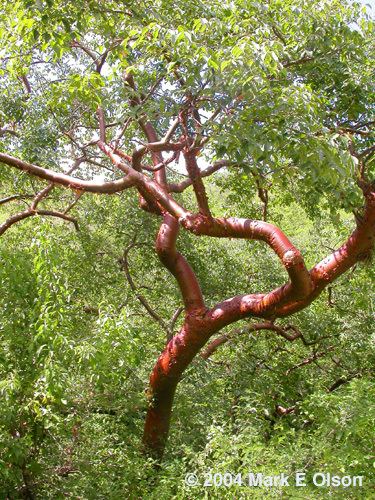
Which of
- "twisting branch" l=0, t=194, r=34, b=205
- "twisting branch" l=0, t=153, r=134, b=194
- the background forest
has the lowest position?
the background forest

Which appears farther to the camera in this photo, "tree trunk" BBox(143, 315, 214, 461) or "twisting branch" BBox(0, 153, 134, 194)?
"tree trunk" BBox(143, 315, 214, 461)

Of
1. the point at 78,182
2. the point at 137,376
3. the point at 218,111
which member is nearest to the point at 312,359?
the point at 137,376

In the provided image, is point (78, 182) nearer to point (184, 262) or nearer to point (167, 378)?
point (184, 262)

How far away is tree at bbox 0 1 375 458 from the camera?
3.24 meters

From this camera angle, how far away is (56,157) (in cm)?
589

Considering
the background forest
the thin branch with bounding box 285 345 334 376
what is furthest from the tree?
the thin branch with bounding box 285 345 334 376

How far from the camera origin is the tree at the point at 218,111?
10.6 ft

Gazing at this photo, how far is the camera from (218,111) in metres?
3.67

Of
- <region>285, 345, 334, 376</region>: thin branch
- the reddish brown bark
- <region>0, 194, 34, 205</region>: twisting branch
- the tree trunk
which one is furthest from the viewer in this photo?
<region>285, 345, 334, 376</region>: thin branch

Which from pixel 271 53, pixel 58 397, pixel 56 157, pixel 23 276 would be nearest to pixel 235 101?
pixel 271 53

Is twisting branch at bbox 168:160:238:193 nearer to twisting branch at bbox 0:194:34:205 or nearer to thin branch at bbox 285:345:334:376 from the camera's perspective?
twisting branch at bbox 0:194:34:205

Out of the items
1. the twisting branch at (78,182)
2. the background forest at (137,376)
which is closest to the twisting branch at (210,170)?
the twisting branch at (78,182)

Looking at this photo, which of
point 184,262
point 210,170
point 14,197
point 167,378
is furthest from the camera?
point 14,197

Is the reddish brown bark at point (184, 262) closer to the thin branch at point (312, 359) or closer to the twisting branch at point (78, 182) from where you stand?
the twisting branch at point (78, 182)
